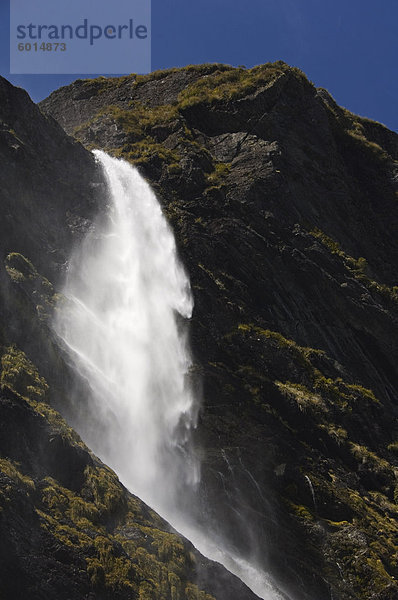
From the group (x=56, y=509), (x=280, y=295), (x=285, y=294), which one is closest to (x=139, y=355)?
(x=280, y=295)

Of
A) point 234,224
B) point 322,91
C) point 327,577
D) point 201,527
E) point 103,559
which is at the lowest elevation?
point 103,559

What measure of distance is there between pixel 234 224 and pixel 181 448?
10047 millimetres

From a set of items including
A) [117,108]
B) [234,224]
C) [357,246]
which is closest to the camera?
[234,224]

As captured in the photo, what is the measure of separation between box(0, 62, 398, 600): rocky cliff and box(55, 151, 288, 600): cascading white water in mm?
603

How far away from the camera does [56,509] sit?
30.7ft

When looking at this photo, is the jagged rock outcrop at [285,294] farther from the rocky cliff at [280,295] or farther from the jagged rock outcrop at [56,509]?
the jagged rock outcrop at [56,509]

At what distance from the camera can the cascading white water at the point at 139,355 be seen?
14.1 meters

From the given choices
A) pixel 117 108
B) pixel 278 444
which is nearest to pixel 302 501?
pixel 278 444

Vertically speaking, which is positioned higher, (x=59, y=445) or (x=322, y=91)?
(x=322, y=91)

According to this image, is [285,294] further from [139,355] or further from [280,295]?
[139,355]

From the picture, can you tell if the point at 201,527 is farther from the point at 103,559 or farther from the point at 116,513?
the point at 103,559

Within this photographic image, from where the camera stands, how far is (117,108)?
32.2 m

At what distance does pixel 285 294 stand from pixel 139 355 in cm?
658

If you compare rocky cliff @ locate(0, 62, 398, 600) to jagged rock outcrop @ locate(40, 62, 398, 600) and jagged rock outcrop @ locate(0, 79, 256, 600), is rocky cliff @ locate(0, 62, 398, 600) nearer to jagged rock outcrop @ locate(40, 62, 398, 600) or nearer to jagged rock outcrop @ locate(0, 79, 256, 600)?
jagged rock outcrop @ locate(40, 62, 398, 600)
